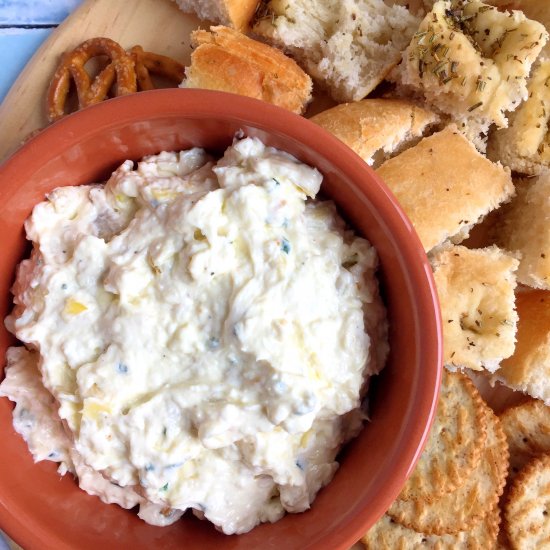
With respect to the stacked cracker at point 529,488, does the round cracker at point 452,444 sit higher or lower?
higher

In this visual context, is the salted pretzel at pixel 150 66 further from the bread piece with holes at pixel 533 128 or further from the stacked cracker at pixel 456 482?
the stacked cracker at pixel 456 482

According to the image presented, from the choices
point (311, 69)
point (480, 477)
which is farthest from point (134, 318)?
point (480, 477)

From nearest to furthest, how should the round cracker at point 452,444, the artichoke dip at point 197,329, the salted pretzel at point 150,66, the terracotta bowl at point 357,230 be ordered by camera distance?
1. the artichoke dip at point 197,329
2. the terracotta bowl at point 357,230
3. the salted pretzel at point 150,66
4. the round cracker at point 452,444

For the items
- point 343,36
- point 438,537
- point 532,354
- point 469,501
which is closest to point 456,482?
point 469,501

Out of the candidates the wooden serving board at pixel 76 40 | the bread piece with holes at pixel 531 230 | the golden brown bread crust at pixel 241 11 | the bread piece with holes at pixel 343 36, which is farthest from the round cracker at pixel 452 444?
the wooden serving board at pixel 76 40

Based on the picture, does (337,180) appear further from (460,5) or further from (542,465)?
(542,465)

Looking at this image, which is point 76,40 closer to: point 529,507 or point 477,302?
point 477,302
